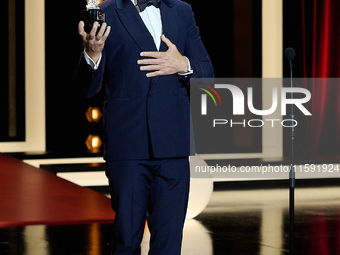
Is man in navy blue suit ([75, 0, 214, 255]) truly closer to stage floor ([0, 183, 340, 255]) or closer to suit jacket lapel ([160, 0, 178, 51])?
suit jacket lapel ([160, 0, 178, 51])

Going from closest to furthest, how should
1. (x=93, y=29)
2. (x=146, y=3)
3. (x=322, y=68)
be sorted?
(x=93, y=29)
(x=146, y=3)
(x=322, y=68)

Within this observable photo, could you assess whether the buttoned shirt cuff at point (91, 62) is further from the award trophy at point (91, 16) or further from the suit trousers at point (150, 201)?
the suit trousers at point (150, 201)

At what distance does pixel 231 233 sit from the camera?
3865 millimetres

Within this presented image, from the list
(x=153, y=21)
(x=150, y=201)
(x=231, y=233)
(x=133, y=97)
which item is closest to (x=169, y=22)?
(x=153, y=21)

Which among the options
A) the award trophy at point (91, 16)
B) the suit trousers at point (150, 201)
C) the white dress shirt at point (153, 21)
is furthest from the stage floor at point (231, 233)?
the award trophy at point (91, 16)

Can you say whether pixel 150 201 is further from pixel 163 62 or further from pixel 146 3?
pixel 146 3

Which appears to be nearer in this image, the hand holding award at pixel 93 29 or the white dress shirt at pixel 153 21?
the hand holding award at pixel 93 29

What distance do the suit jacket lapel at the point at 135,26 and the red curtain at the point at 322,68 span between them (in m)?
5.64

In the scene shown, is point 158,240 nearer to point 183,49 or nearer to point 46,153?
point 183,49

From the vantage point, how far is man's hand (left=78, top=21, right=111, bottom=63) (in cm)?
146

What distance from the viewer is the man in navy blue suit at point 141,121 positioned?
1.51 metres

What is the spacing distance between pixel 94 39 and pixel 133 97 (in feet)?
0.58

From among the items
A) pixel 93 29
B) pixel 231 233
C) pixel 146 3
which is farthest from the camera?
pixel 231 233

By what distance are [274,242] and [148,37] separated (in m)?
2.29
